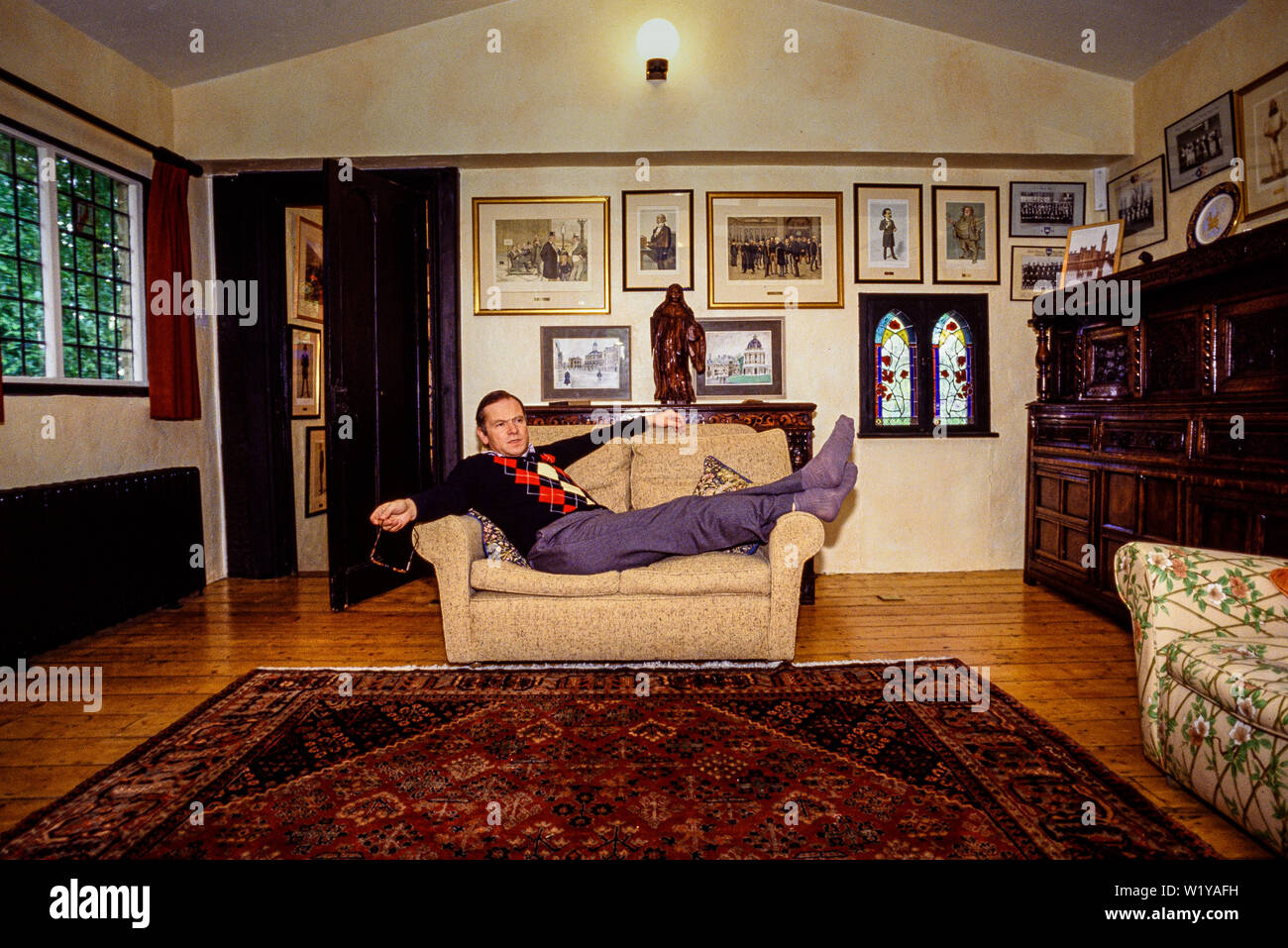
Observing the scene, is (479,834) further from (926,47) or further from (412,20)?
(926,47)

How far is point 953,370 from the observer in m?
4.94

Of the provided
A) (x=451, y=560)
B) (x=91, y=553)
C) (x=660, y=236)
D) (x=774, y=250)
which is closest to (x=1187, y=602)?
(x=451, y=560)

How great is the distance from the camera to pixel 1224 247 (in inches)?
122

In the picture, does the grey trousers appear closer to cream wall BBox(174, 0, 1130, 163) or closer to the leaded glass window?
cream wall BBox(174, 0, 1130, 163)

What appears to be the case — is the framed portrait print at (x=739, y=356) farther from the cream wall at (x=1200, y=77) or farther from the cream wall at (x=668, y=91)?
the cream wall at (x=1200, y=77)

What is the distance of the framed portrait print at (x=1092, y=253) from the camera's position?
Result: 4.31m

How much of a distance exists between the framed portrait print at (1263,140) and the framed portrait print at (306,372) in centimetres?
556

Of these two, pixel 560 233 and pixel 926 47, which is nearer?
pixel 926 47

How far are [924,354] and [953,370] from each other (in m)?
0.22

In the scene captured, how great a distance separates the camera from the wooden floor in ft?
7.38

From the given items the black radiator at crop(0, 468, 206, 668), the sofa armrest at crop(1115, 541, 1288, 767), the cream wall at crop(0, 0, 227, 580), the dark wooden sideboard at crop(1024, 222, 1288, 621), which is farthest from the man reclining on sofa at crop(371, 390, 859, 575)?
the cream wall at crop(0, 0, 227, 580)

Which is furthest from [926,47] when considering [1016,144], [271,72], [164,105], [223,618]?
[223,618]

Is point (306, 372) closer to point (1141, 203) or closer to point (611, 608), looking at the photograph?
point (611, 608)

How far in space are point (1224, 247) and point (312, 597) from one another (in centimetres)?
482
